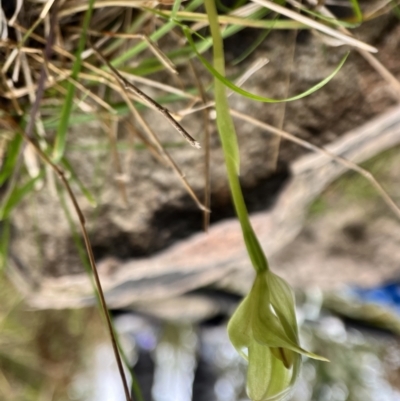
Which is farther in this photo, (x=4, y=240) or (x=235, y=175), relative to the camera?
(x=4, y=240)

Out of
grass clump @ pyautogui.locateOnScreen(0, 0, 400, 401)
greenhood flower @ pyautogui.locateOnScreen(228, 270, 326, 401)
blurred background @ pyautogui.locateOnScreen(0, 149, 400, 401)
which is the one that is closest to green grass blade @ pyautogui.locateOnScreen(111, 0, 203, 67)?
grass clump @ pyautogui.locateOnScreen(0, 0, 400, 401)

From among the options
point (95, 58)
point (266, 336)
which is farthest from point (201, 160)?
point (266, 336)

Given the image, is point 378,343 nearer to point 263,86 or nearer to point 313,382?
point 313,382

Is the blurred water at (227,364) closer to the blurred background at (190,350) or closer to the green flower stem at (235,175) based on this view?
the blurred background at (190,350)

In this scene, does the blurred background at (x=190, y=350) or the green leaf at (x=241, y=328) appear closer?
the green leaf at (x=241, y=328)

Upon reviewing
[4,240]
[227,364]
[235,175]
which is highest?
[235,175]

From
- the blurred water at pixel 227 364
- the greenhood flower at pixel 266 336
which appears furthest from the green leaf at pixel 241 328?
the blurred water at pixel 227 364

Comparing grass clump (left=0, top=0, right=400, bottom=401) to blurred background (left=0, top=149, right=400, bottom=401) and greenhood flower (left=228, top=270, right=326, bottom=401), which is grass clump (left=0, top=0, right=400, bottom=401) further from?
blurred background (left=0, top=149, right=400, bottom=401)

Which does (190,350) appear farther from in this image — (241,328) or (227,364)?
(241,328)

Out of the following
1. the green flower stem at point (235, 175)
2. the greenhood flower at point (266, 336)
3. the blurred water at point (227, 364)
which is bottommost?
the blurred water at point (227, 364)
